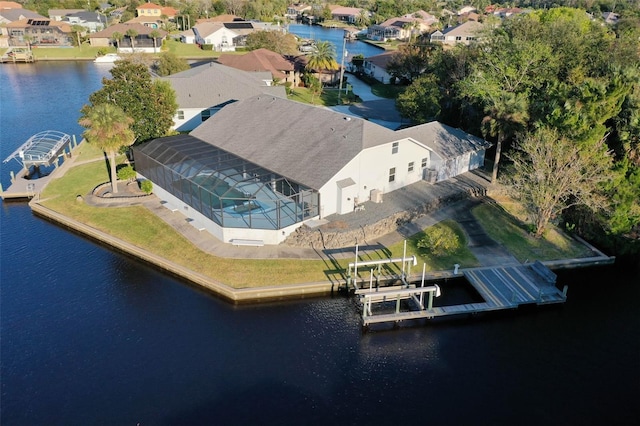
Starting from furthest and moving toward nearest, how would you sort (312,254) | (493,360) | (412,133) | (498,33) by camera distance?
1. (498,33)
2. (412,133)
3. (312,254)
4. (493,360)

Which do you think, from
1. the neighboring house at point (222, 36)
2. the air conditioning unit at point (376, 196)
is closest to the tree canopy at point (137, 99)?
the air conditioning unit at point (376, 196)

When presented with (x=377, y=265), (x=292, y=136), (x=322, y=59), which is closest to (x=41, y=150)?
(x=292, y=136)

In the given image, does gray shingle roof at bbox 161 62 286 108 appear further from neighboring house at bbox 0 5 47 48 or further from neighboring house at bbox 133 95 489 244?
neighboring house at bbox 0 5 47 48

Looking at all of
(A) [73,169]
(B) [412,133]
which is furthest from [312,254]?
(A) [73,169]

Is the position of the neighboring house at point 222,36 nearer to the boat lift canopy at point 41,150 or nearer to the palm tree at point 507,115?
the boat lift canopy at point 41,150

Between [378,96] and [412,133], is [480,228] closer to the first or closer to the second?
[412,133]

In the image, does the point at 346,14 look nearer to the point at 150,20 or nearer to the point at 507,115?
the point at 150,20
